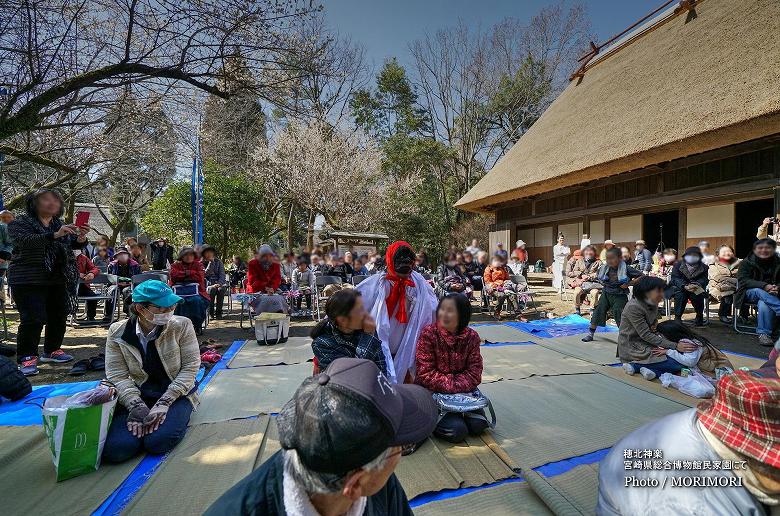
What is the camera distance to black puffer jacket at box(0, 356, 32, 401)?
10.7ft

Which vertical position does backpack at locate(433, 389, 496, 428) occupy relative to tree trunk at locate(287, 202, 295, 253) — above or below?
below

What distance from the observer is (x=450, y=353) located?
2920mm

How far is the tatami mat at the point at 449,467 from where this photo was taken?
2176 millimetres

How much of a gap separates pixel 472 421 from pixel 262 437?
1.53m

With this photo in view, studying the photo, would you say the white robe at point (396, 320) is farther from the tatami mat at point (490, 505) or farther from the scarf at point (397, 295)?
the tatami mat at point (490, 505)

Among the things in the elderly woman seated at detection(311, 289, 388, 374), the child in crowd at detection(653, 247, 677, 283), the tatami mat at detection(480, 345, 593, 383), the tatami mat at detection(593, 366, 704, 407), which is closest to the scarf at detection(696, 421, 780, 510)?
the elderly woman seated at detection(311, 289, 388, 374)

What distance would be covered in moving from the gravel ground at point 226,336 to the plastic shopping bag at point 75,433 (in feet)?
7.24

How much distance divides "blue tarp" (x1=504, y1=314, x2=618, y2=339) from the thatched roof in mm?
3910

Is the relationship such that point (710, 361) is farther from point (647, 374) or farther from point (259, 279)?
point (259, 279)

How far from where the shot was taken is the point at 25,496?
2.09 m

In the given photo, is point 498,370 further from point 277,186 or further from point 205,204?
point 277,186

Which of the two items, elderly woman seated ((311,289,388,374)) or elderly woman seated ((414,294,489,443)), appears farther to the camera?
elderly woman seated ((414,294,489,443))

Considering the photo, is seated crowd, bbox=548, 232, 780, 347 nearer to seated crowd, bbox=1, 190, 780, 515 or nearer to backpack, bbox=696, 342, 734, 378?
seated crowd, bbox=1, 190, 780, 515

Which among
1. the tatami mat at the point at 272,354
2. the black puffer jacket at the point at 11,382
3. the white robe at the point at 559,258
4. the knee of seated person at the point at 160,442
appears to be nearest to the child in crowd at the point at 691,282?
the white robe at the point at 559,258
